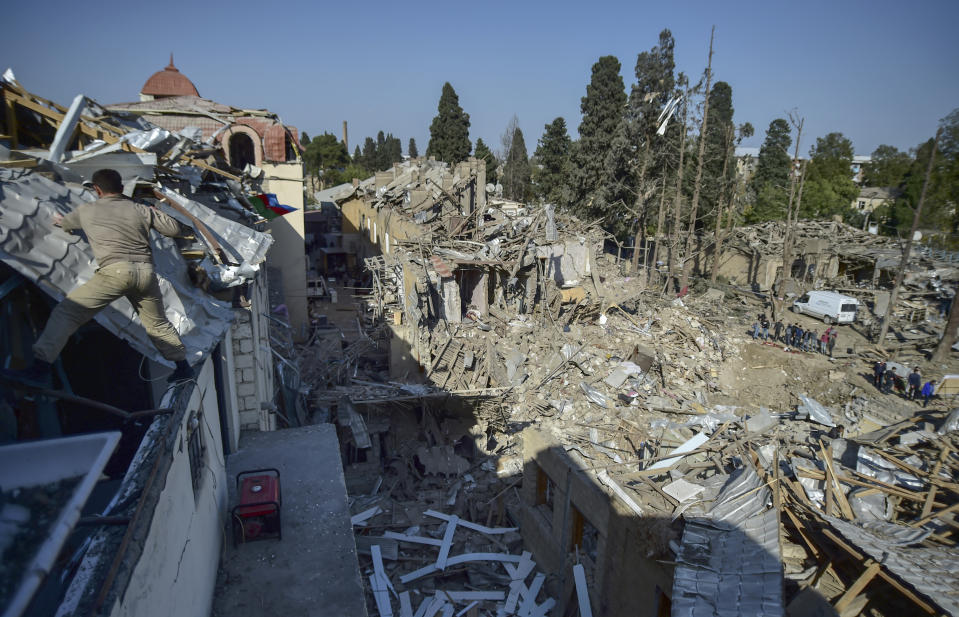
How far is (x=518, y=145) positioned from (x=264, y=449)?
150 feet

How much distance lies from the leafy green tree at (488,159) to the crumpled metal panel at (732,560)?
41261mm

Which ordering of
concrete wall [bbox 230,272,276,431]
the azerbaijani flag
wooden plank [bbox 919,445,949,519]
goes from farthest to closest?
the azerbaijani flag
concrete wall [bbox 230,272,276,431]
wooden plank [bbox 919,445,949,519]

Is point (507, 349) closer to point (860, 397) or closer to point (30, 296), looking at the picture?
point (860, 397)

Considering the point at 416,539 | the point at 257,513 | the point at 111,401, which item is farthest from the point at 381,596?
the point at 111,401

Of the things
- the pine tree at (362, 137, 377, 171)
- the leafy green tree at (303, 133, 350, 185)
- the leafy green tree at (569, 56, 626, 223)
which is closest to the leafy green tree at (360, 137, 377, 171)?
the pine tree at (362, 137, 377, 171)

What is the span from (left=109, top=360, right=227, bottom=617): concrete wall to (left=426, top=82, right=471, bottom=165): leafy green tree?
38.7 meters

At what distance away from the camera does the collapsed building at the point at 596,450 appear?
6707 mm

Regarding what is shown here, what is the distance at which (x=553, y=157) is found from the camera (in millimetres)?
42062

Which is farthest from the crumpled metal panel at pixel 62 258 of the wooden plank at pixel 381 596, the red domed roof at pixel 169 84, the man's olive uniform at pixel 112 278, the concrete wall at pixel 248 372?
the red domed roof at pixel 169 84

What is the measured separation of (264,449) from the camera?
7.63 metres

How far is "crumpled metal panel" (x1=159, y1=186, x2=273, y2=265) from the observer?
6.60 meters

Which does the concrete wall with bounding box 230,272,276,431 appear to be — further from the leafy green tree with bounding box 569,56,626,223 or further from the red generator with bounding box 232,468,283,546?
the leafy green tree with bounding box 569,56,626,223

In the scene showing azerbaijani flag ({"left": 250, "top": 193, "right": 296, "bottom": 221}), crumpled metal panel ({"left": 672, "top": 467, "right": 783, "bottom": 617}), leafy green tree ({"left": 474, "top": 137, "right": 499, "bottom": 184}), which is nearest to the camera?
crumpled metal panel ({"left": 672, "top": 467, "right": 783, "bottom": 617})

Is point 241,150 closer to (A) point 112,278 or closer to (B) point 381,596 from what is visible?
(B) point 381,596
